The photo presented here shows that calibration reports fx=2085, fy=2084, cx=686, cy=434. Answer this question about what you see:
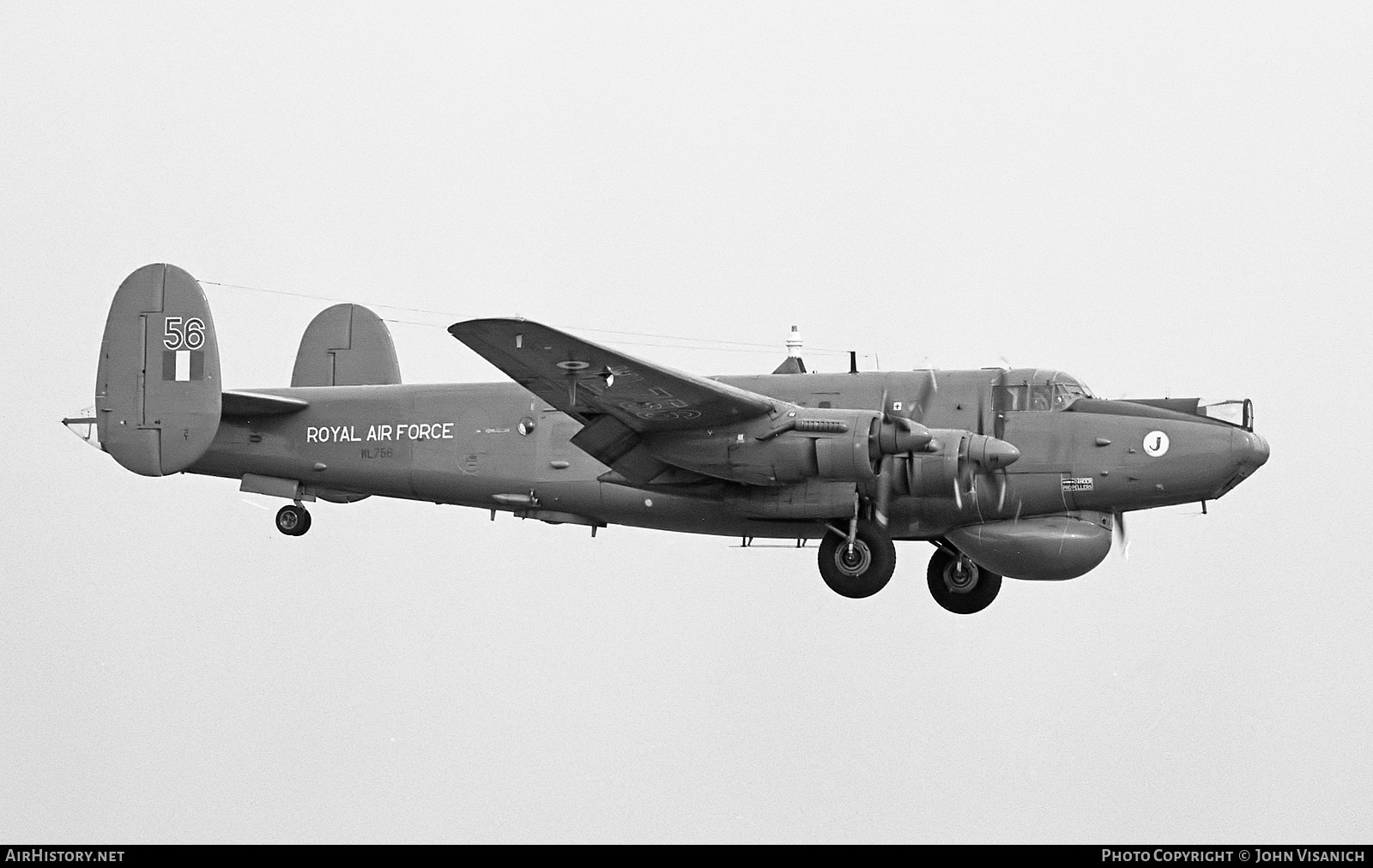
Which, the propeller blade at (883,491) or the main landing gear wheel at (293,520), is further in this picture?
the main landing gear wheel at (293,520)

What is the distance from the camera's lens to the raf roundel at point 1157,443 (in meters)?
20.9

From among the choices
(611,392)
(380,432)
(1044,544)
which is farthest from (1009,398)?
(380,432)

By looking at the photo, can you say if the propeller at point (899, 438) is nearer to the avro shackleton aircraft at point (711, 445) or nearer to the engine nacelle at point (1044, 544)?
the avro shackleton aircraft at point (711, 445)

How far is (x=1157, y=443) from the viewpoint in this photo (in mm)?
20938

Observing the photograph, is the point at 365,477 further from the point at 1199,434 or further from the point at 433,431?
the point at 1199,434

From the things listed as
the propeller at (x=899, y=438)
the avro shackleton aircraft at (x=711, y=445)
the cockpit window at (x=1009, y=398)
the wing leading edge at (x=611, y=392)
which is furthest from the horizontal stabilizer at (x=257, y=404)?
the cockpit window at (x=1009, y=398)

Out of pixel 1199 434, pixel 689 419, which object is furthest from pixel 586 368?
pixel 1199 434

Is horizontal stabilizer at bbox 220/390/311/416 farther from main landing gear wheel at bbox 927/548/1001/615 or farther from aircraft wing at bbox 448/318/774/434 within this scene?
main landing gear wheel at bbox 927/548/1001/615

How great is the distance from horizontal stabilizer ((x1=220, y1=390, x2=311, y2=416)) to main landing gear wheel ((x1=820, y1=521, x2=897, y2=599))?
638cm

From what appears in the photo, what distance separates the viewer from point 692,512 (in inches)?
870

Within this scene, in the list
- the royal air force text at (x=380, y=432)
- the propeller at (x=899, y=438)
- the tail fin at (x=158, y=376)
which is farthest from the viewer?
the royal air force text at (x=380, y=432)

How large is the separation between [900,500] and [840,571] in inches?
37.3

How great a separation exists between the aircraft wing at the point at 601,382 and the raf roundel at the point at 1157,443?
3.86 metres

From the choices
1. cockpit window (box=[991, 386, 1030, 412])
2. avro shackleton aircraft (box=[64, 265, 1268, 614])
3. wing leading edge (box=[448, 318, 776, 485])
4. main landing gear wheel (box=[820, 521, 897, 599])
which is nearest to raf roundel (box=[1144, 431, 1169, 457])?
avro shackleton aircraft (box=[64, 265, 1268, 614])
